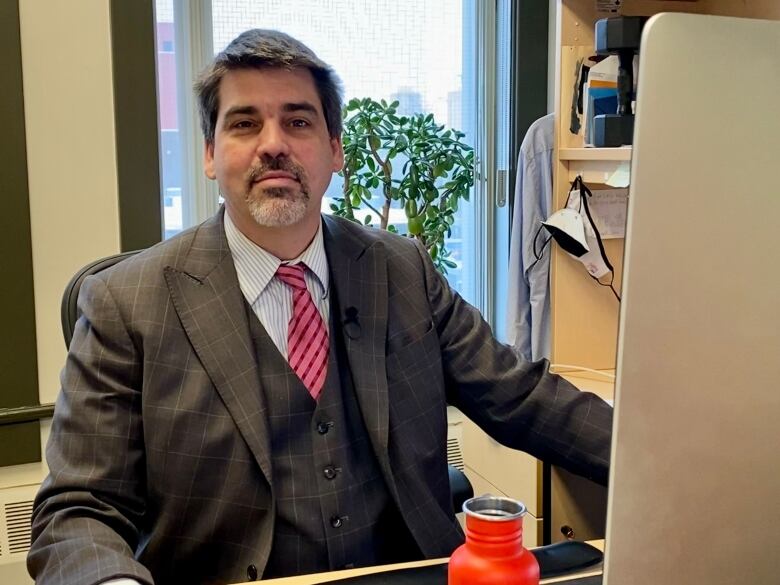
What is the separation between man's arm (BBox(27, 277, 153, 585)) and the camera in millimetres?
1102

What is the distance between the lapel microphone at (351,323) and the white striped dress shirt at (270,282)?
0.04 metres

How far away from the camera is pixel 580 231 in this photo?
2.21 meters

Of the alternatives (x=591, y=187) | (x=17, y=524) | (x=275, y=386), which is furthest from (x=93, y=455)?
(x=591, y=187)

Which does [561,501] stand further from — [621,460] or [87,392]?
[621,460]

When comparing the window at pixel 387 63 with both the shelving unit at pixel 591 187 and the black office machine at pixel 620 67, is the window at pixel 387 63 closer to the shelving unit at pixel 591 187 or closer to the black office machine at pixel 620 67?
the shelving unit at pixel 591 187

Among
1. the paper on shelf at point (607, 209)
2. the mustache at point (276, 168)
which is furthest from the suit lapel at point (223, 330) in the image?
the paper on shelf at point (607, 209)

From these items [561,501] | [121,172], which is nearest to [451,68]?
[121,172]

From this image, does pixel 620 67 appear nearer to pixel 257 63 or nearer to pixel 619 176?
pixel 619 176

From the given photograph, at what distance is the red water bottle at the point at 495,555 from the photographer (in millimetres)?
767

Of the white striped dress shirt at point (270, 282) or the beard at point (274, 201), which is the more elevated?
the beard at point (274, 201)

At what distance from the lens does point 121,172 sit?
7.55ft

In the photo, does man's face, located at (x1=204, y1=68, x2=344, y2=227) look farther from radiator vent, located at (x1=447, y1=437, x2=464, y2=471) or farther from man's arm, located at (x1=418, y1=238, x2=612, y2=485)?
radiator vent, located at (x1=447, y1=437, x2=464, y2=471)

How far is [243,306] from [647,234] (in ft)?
3.13

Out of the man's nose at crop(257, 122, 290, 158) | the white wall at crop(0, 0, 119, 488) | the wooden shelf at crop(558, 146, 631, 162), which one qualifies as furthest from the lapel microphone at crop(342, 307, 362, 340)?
the white wall at crop(0, 0, 119, 488)
